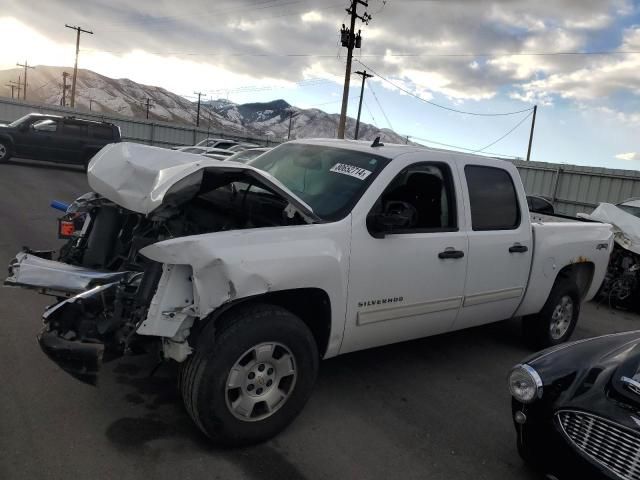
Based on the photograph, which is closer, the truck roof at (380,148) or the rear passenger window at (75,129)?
the truck roof at (380,148)

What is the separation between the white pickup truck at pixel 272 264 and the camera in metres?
2.87

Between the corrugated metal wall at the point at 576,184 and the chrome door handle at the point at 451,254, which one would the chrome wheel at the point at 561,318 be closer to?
the chrome door handle at the point at 451,254

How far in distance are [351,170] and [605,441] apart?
2.33 meters

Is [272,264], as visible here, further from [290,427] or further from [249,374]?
[290,427]

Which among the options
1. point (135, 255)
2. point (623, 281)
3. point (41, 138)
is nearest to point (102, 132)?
point (41, 138)

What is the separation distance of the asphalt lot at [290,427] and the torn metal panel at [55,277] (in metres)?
0.79

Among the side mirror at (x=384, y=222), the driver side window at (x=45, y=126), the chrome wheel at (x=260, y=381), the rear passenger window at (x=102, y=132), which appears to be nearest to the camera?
the chrome wheel at (x=260, y=381)

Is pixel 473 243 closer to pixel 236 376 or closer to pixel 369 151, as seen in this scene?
pixel 369 151

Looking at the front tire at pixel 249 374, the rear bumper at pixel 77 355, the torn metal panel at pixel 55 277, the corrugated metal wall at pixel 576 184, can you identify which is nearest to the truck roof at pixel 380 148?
the front tire at pixel 249 374

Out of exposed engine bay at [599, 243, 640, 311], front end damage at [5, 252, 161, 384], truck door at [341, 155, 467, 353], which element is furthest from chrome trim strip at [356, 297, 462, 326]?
exposed engine bay at [599, 243, 640, 311]

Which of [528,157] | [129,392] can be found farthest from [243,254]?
[528,157]

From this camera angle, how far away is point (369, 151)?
402 centimetres

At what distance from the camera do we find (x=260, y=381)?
3.10m

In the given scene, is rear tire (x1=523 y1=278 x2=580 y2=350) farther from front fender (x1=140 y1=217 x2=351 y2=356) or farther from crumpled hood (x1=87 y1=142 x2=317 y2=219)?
crumpled hood (x1=87 y1=142 x2=317 y2=219)
